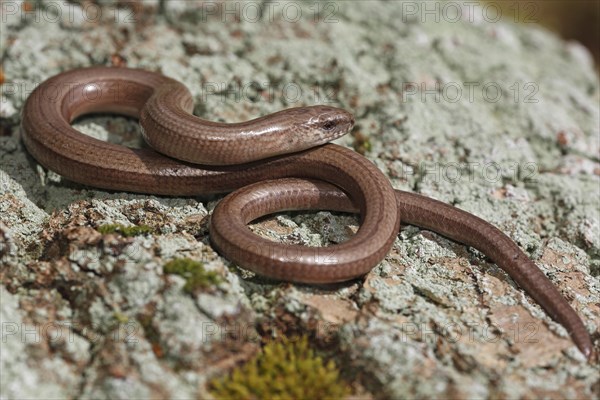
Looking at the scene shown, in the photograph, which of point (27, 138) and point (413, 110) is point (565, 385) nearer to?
point (413, 110)

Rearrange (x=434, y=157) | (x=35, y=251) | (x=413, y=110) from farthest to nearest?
(x=413, y=110)
(x=434, y=157)
(x=35, y=251)

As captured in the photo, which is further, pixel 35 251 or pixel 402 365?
pixel 35 251

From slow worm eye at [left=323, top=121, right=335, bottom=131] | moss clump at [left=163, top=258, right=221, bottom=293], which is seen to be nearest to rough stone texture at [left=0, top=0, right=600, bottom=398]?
moss clump at [left=163, top=258, right=221, bottom=293]

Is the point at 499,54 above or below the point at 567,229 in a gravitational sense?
above

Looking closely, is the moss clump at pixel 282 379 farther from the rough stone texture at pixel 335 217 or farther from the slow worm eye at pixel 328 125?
the slow worm eye at pixel 328 125

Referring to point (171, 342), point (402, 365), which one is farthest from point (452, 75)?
point (171, 342)

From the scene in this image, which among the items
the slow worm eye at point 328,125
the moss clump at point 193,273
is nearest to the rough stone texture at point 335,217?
the moss clump at point 193,273

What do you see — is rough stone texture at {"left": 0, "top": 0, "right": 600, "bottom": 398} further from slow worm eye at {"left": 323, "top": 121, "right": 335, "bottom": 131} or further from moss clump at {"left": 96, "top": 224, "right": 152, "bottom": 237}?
slow worm eye at {"left": 323, "top": 121, "right": 335, "bottom": 131}

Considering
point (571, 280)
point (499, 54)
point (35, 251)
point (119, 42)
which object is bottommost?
point (35, 251)
